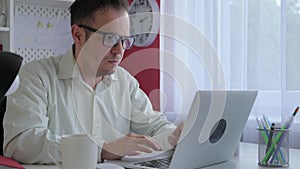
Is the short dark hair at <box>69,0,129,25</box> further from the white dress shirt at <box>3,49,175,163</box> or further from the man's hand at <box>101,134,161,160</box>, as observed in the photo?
the man's hand at <box>101,134,161,160</box>

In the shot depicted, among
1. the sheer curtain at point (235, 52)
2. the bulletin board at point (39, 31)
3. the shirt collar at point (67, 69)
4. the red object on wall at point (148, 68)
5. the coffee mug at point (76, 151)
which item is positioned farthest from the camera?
the red object on wall at point (148, 68)

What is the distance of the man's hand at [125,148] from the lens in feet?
4.32

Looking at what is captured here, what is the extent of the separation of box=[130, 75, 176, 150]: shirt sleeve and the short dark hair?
1.34ft

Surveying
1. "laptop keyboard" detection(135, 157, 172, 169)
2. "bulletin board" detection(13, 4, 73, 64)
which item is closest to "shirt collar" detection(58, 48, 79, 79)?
"laptop keyboard" detection(135, 157, 172, 169)

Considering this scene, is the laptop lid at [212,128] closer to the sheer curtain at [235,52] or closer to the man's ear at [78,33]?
the man's ear at [78,33]

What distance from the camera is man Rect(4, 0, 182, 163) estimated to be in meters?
1.35

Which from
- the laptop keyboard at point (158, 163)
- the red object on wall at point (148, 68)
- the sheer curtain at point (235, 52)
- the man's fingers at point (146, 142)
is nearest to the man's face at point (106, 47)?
the man's fingers at point (146, 142)

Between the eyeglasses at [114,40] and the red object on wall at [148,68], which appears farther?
the red object on wall at [148,68]

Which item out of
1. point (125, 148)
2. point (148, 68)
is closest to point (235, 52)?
point (148, 68)

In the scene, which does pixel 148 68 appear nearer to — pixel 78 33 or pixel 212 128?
pixel 78 33

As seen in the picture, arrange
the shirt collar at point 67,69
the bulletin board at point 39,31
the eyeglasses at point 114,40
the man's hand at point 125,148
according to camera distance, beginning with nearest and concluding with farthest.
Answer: the man's hand at point 125,148 → the eyeglasses at point 114,40 → the shirt collar at point 67,69 → the bulletin board at point 39,31

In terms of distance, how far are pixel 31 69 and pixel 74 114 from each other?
238mm

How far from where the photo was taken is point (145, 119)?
1.80m

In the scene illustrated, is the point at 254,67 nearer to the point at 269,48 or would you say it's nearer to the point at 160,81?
the point at 269,48
